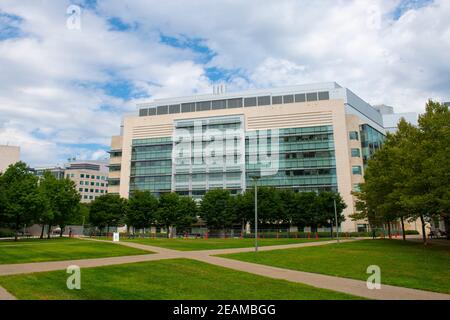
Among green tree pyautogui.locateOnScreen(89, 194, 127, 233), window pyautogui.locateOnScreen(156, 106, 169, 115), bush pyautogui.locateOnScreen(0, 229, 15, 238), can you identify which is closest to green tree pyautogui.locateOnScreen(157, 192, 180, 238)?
green tree pyautogui.locateOnScreen(89, 194, 127, 233)

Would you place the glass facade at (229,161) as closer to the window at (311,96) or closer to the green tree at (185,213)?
the window at (311,96)

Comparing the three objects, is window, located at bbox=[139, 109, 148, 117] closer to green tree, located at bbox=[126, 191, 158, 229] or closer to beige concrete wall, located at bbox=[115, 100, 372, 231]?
beige concrete wall, located at bbox=[115, 100, 372, 231]

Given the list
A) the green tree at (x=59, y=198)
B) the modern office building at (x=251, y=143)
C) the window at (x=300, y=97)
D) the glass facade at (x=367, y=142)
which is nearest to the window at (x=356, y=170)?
the modern office building at (x=251, y=143)

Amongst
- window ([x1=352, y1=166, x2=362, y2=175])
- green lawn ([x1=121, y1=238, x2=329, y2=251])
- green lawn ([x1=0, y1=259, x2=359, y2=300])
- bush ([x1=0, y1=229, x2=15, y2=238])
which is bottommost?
green lawn ([x1=0, y1=259, x2=359, y2=300])

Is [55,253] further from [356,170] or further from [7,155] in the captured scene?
[7,155]

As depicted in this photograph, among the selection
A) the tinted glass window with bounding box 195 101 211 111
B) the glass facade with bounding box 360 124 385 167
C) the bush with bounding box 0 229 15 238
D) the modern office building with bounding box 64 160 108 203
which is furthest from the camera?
the modern office building with bounding box 64 160 108 203

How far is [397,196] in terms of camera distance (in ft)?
111

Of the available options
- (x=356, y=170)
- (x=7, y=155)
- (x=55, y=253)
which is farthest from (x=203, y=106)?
(x=55, y=253)

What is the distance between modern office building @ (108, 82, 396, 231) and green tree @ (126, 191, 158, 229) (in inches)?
719

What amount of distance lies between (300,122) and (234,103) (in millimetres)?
17717

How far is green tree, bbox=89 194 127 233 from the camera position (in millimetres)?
71438

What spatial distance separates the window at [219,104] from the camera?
90812 millimetres

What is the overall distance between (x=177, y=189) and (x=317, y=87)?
42.5 m

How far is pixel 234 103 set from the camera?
89.9 meters
